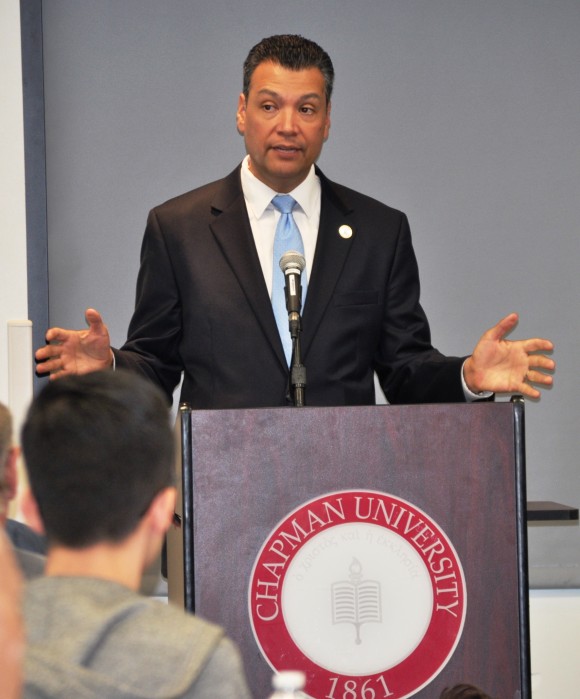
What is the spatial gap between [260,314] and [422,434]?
84 cm

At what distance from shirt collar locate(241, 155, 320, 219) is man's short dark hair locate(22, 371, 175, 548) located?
172 centimetres

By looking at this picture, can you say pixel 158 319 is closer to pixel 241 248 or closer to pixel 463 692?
pixel 241 248

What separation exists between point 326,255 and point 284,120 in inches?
14.3

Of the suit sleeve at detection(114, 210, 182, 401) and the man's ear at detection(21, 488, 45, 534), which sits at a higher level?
the suit sleeve at detection(114, 210, 182, 401)

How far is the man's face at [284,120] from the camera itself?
283cm

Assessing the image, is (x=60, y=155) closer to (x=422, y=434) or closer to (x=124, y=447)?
(x=422, y=434)

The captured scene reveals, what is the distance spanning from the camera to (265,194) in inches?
115

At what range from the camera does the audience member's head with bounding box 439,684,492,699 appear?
5.44 ft

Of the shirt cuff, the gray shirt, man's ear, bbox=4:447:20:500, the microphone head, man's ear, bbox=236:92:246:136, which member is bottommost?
the gray shirt

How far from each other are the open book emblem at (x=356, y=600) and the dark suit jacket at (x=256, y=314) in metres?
0.77

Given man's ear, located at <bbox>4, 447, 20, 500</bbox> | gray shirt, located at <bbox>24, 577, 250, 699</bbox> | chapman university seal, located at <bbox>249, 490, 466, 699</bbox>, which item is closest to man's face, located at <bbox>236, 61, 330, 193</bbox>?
chapman university seal, located at <bbox>249, 490, 466, 699</bbox>

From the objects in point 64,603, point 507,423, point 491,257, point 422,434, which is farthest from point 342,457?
point 491,257

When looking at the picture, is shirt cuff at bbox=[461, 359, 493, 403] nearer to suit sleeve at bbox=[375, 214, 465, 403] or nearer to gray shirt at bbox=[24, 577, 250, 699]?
suit sleeve at bbox=[375, 214, 465, 403]

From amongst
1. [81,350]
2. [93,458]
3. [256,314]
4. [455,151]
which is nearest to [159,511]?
[93,458]
